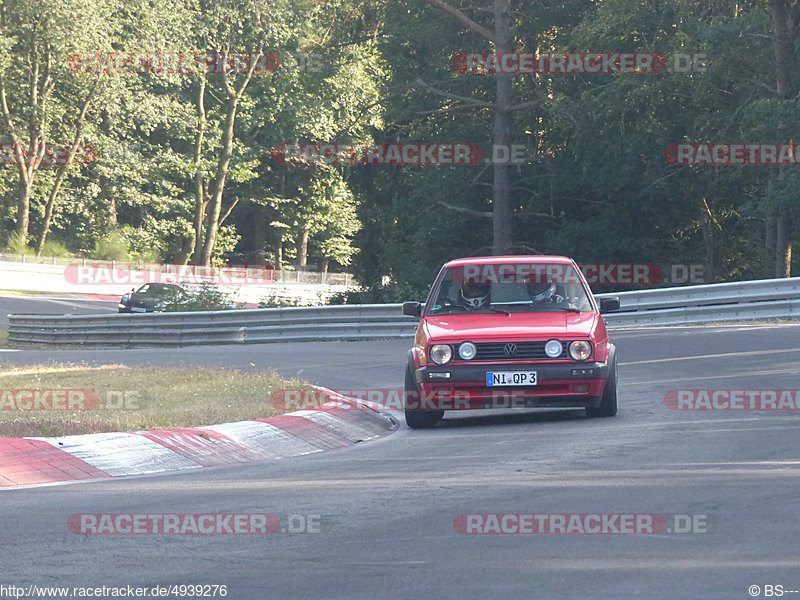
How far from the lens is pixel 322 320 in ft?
80.8

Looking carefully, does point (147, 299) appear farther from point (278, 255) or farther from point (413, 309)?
point (278, 255)

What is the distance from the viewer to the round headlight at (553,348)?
10891 millimetres

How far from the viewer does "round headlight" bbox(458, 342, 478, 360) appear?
11.0 meters

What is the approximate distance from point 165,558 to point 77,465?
3.36 metres

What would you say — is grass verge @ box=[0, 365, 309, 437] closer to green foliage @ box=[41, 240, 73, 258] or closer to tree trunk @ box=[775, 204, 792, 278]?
tree trunk @ box=[775, 204, 792, 278]

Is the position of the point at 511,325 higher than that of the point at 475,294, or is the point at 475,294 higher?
the point at 475,294

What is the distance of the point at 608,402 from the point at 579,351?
0.66 m

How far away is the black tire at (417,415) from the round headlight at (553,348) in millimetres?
1272

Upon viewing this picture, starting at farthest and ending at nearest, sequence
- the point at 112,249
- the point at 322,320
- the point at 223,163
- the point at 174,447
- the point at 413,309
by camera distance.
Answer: the point at 223,163, the point at 112,249, the point at 322,320, the point at 413,309, the point at 174,447

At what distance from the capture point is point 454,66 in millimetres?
34625

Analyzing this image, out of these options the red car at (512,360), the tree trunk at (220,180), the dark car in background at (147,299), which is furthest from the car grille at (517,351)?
the tree trunk at (220,180)

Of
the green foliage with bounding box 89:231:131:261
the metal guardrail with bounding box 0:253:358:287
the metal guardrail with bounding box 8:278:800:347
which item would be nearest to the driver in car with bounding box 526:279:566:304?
the metal guardrail with bounding box 8:278:800:347

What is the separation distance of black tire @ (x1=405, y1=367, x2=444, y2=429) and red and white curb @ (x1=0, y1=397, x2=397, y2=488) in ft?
1.03

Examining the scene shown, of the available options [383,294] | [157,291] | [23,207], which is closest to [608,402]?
[383,294]
